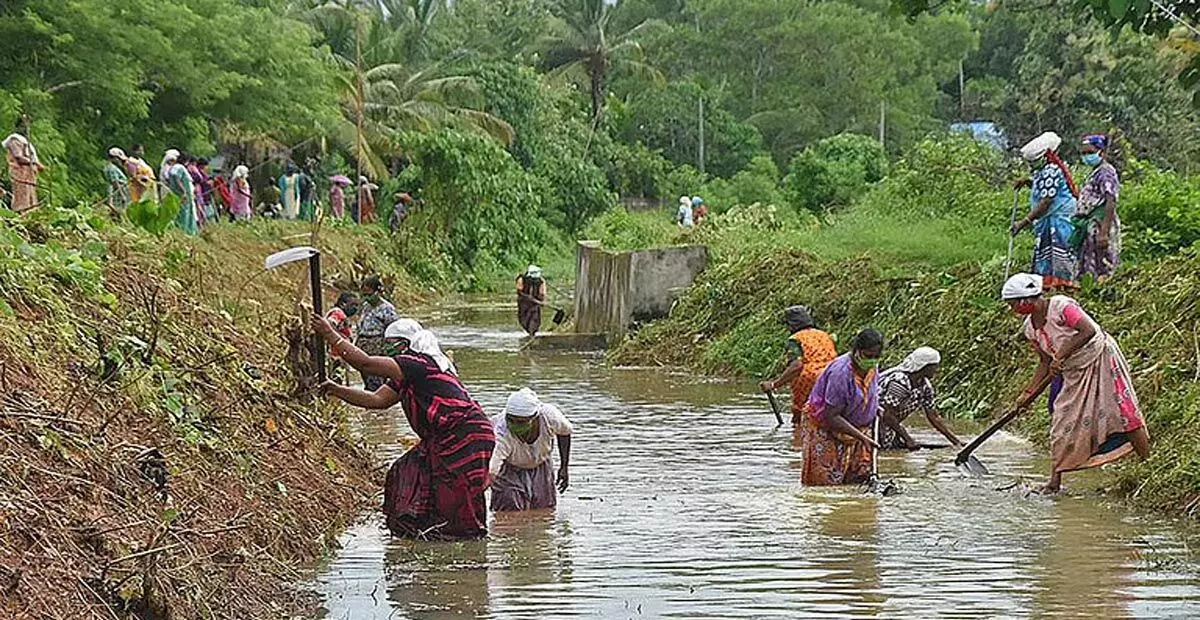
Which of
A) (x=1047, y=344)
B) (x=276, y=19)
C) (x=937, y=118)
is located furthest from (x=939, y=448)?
(x=937, y=118)

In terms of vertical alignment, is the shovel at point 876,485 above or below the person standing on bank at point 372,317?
below

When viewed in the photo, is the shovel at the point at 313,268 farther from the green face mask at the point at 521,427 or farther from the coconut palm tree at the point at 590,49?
the coconut palm tree at the point at 590,49

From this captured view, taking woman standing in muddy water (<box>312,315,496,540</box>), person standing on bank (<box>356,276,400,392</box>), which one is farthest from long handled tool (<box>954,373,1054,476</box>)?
person standing on bank (<box>356,276,400,392</box>)

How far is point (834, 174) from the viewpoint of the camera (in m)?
40.2

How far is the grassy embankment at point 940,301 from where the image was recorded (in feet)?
43.8

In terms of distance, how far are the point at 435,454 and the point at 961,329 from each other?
8.67 m

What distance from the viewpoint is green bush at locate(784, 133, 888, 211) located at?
131 feet

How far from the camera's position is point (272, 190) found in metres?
39.6

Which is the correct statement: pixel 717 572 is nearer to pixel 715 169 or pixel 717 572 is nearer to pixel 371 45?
pixel 371 45

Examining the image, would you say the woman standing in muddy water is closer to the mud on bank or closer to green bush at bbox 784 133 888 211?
the mud on bank

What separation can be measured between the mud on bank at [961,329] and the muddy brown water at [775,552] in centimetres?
63

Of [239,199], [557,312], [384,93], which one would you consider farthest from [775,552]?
[384,93]

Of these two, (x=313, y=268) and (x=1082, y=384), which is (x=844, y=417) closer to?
(x=1082, y=384)

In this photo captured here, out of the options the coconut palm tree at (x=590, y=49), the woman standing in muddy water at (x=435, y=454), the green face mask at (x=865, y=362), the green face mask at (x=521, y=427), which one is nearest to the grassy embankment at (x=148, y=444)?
the woman standing in muddy water at (x=435, y=454)
